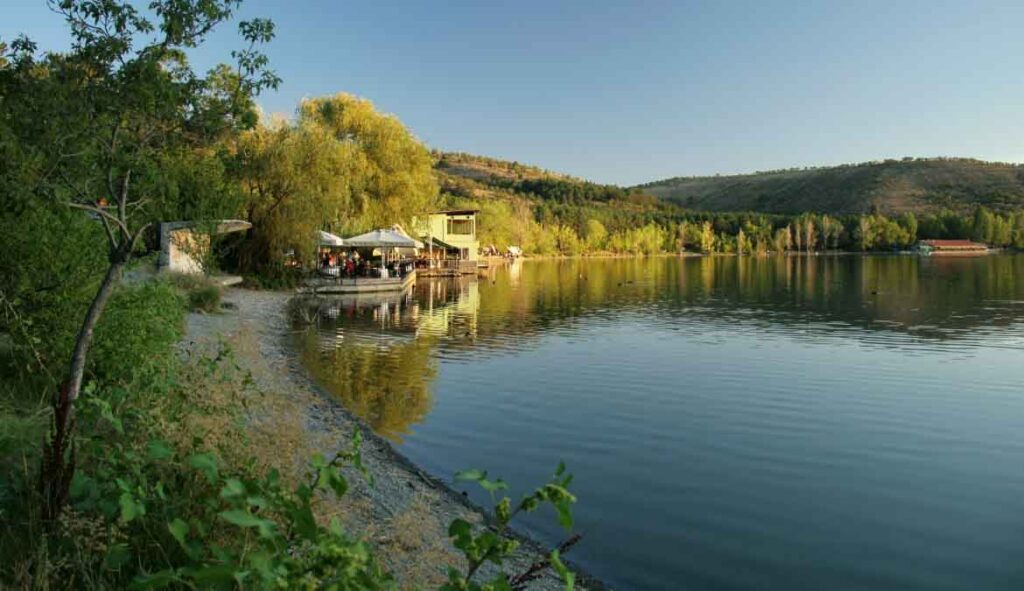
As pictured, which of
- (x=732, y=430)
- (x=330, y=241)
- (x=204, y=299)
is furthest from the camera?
(x=330, y=241)

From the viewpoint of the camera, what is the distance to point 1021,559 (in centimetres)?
726

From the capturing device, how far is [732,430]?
12.0 meters

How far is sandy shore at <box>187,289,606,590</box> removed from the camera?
6.02 m

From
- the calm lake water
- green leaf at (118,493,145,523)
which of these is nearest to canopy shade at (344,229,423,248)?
the calm lake water

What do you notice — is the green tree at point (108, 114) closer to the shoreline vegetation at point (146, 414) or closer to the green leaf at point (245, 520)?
the shoreline vegetation at point (146, 414)

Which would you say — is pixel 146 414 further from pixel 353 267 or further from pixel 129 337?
pixel 353 267

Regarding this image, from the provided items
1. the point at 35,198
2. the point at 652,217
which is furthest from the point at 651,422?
the point at 652,217

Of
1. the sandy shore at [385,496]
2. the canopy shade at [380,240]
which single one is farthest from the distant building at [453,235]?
the sandy shore at [385,496]

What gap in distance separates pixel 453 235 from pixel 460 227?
88.4 inches

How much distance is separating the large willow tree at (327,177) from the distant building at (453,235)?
58.2 ft

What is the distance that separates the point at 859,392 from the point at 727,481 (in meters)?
6.91

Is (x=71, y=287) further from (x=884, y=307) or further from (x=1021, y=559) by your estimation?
(x=884, y=307)

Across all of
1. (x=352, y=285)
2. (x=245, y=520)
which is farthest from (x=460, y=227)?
(x=245, y=520)

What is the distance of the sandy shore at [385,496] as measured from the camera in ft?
19.7
